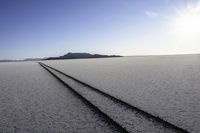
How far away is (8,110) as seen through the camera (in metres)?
6.89

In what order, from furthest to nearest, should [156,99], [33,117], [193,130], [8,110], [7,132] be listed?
1. [156,99]
2. [8,110]
3. [33,117]
4. [7,132]
5. [193,130]

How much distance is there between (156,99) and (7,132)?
175 inches

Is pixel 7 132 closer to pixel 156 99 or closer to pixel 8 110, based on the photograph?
pixel 8 110

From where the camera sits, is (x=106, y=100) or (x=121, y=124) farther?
(x=106, y=100)

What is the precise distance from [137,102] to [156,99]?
0.69 metres

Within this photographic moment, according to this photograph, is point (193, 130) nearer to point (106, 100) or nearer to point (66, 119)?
point (66, 119)

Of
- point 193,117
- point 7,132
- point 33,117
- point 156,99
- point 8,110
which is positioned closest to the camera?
point 7,132

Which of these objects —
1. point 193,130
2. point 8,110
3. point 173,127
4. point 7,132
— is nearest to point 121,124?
point 173,127

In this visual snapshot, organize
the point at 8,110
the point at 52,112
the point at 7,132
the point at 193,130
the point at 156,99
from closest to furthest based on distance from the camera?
the point at 193,130 → the point at 7,132 → the point at 52,112 → the point at 8,110 → the point at 156,99

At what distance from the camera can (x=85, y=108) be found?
671cm

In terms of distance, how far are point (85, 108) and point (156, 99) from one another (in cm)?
227

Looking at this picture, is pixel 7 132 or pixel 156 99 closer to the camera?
pixel 7 132

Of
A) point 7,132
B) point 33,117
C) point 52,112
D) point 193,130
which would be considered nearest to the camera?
point 193,130

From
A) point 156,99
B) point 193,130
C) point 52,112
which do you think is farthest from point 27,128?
point 156,99
